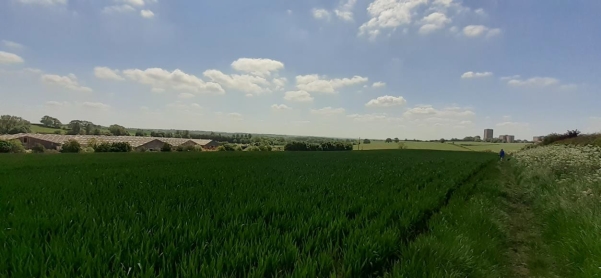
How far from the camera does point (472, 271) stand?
13.4ft

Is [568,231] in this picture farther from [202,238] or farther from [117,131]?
[117,131]

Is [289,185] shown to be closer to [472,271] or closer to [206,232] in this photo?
[206,232]

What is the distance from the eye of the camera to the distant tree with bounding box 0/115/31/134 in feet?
385

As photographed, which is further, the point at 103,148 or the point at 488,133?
the point at 488,133

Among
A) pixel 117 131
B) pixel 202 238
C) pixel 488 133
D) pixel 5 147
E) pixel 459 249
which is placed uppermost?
pixel 488 133

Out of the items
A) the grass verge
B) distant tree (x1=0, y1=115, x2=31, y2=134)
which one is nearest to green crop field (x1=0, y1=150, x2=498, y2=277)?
the grass verge

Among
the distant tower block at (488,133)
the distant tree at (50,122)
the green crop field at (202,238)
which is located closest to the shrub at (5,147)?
the green crop field at (202,238)

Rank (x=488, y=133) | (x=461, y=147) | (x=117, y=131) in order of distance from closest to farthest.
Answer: (x=461, y=147)
(x=488, y=133)
(x=117, y=131)

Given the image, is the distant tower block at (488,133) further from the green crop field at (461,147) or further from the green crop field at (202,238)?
the green crop field at (202,238)

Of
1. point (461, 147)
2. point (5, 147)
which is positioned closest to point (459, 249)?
point (5, 147)

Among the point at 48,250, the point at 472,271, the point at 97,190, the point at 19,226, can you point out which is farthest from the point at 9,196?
the point at 472,271

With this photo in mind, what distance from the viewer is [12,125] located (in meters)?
121

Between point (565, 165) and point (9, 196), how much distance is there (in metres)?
20.1

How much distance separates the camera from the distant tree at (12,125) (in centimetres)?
11738
